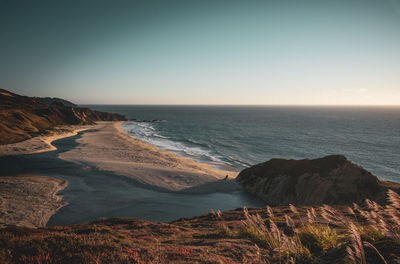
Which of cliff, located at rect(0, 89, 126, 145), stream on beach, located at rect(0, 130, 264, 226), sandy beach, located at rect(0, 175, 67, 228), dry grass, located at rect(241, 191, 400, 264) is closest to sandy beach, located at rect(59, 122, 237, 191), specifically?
stream on beach, located at rect(0, 130, 264, 226)

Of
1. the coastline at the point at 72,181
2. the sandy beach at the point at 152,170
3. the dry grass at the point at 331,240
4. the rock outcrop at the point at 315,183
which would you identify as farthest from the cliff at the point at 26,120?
the dry grass at the point at 331,240

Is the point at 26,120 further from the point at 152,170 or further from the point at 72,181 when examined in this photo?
the point at 152,170

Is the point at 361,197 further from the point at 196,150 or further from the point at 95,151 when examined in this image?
the point at 95,151

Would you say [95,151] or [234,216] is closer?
[234,216]

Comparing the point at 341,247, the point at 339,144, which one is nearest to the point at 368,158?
the point at 339,144

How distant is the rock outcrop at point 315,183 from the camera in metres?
15.9

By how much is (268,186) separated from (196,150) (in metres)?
27.6

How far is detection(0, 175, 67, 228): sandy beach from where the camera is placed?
45.0ft

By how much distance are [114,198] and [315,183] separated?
68.7 ft

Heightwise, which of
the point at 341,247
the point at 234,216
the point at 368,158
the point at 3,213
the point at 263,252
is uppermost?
the point at 341,247

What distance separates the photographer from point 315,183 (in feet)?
60.4

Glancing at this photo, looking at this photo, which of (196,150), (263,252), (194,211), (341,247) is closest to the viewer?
(341,247)

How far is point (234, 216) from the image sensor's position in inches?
468

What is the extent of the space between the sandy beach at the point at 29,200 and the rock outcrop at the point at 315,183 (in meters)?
21.0
